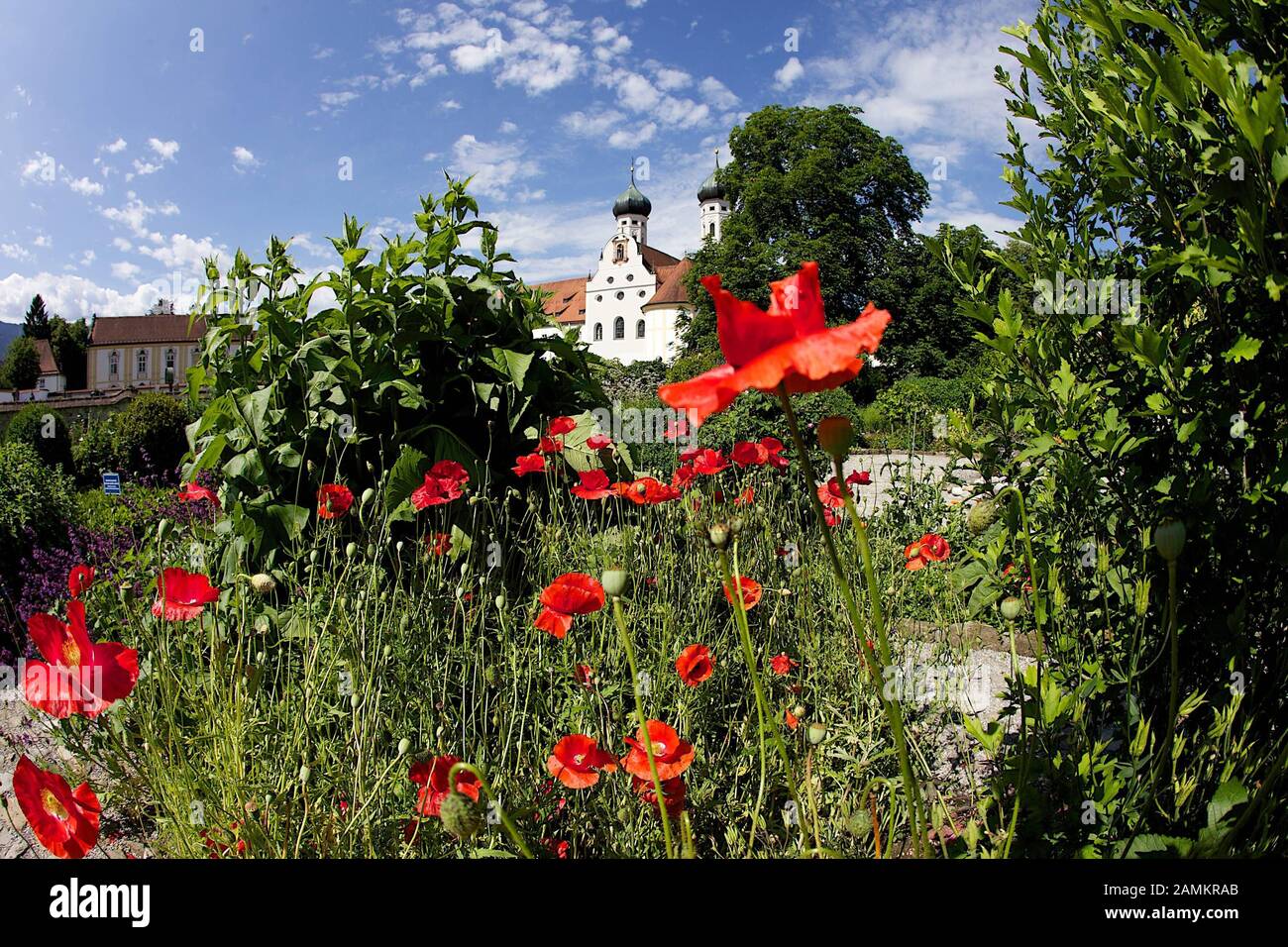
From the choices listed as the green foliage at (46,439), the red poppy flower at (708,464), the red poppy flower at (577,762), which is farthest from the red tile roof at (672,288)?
the red poppy flower at (577,762)

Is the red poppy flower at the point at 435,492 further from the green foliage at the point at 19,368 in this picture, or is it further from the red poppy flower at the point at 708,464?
the green foliage at the point at 19,368

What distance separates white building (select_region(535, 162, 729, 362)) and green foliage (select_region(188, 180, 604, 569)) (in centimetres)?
5397

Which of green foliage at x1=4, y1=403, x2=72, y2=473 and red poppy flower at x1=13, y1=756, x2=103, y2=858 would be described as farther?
green foliage at x1=4, y1=403, x2=72, y2=473

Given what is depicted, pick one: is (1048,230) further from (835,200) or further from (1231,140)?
(835,200)

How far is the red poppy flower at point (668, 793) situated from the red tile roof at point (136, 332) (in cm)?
6796

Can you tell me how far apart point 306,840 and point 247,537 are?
1388 mm

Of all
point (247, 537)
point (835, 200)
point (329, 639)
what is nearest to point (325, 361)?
point (247, 537)

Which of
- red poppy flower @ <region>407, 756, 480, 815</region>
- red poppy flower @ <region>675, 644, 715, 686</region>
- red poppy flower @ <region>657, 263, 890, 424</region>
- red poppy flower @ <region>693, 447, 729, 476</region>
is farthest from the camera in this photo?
red poppy flower @ <region>693, 447, 729, 476</region>

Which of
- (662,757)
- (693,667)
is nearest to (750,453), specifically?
(693,667)

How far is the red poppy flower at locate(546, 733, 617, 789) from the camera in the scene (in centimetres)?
150

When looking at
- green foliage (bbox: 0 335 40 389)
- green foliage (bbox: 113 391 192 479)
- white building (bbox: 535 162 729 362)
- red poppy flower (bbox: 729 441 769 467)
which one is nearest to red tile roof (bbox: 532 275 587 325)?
white building (bbox: 535 162 729 362)

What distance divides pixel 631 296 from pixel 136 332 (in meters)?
37.7

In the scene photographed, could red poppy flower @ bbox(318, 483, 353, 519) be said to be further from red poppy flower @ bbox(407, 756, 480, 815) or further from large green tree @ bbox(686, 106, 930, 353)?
large green tree @ bbox(686, 106, 930, 353)

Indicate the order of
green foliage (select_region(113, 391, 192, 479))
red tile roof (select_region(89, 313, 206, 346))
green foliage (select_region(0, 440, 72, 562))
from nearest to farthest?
green foliage (select_region(0, 440, 72, 562))
green foliage (select_region(113, 391, 192, 479))
red tile roof (select_region(89, 313, 206, 346))
